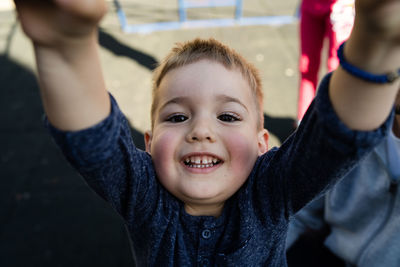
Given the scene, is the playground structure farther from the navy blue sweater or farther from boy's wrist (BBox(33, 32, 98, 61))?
boy's wrist (BBox(33, 32, 98, 61))

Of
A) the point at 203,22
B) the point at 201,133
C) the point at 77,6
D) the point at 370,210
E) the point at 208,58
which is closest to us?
the point at 77,6

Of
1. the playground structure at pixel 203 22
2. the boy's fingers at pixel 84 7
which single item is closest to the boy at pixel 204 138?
the boy's fingers at pixel 84 7

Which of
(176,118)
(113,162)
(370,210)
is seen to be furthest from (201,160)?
(370,210)

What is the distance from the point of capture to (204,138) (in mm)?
811

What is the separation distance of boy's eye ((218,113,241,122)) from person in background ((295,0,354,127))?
121 cm

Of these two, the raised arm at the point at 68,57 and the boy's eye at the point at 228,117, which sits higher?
the raised arm at the point at 68,57

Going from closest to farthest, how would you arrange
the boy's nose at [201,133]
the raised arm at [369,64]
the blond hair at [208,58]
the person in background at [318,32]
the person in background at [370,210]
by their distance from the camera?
the raised arm at [369,64]
the boy's nose at [201,133]
the blond hair at [208,58]
the person in background at [370,210]
the person in background at [318,32]

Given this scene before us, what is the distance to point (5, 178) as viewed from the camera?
240cm

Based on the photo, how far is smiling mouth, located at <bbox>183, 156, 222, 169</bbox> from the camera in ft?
2.69

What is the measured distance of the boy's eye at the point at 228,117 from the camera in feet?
2.88

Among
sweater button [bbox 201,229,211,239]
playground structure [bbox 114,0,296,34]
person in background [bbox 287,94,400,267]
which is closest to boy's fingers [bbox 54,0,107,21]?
sweater button [bbox 201,229,211,239]

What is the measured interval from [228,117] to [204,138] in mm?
→ 115

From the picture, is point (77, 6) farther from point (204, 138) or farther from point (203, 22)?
point (203, 22)

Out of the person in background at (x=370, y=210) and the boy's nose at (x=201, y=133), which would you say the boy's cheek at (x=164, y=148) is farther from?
the person in background at (x=370, y=210)
